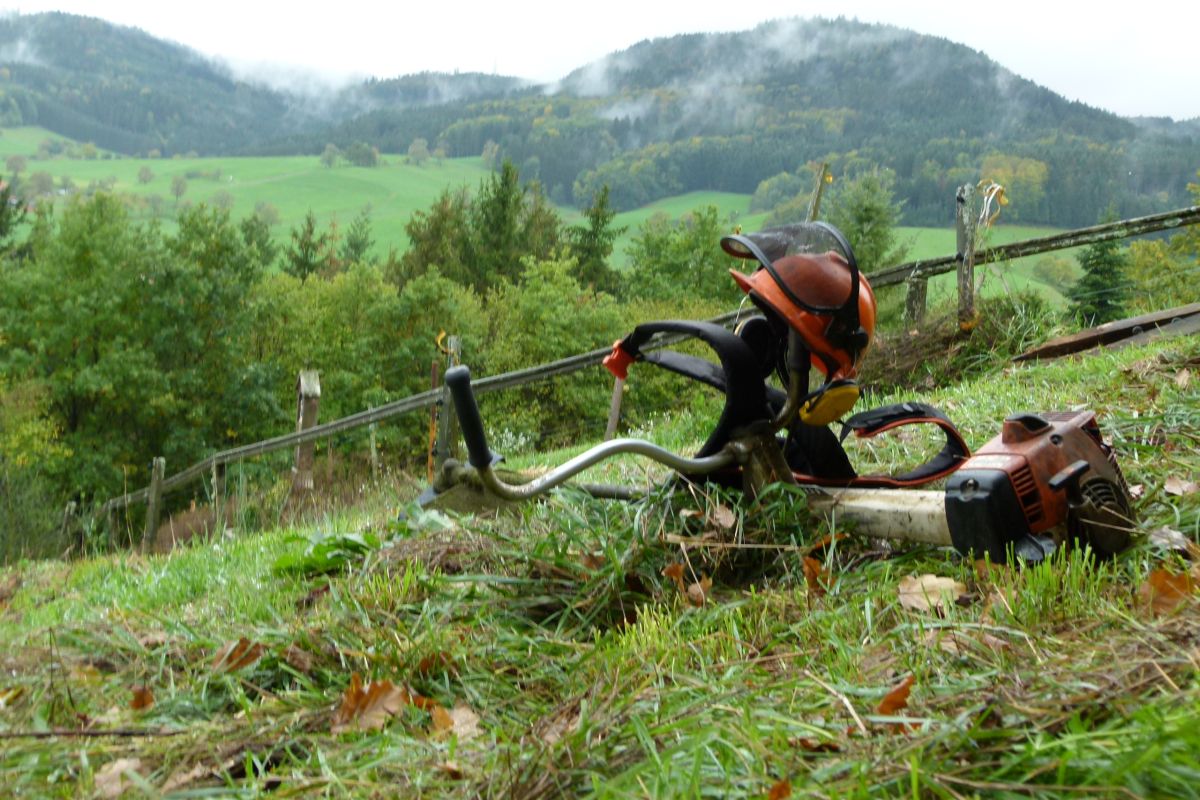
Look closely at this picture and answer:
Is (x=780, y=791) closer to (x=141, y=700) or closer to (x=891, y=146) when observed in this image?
(x=141, y=700)

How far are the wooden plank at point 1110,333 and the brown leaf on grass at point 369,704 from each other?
21.3 feet

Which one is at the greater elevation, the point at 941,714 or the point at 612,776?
the point at 941,714

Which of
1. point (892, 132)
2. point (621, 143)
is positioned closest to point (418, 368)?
point (892, 132)

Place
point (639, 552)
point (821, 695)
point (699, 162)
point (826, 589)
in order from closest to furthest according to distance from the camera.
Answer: point (821, 695) < point (826, 589) < point (639, 552) < point (699, 162)

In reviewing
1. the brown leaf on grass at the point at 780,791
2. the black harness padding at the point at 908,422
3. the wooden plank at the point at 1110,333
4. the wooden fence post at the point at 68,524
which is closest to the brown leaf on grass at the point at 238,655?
the brown leaf on grass at the point at 780,791

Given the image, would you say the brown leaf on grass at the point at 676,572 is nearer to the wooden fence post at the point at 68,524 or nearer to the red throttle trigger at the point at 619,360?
the red throttle trigger at the point at 619,360

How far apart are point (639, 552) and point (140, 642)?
1.55 m

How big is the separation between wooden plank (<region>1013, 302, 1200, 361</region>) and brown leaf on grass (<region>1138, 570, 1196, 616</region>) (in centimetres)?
569

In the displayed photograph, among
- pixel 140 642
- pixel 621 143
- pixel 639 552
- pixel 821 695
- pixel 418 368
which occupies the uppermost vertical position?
pixel 621 143

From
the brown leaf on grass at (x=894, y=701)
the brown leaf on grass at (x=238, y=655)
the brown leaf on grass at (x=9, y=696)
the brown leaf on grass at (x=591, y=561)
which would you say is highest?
the brown leaf on grass at (x=894, y=701)

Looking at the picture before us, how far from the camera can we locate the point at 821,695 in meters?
1.66

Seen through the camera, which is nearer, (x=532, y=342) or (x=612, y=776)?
(x=612, y=776)

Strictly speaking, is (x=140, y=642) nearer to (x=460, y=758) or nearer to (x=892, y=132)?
(x=460, y=758)

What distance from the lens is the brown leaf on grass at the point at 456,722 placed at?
76.5 inches
